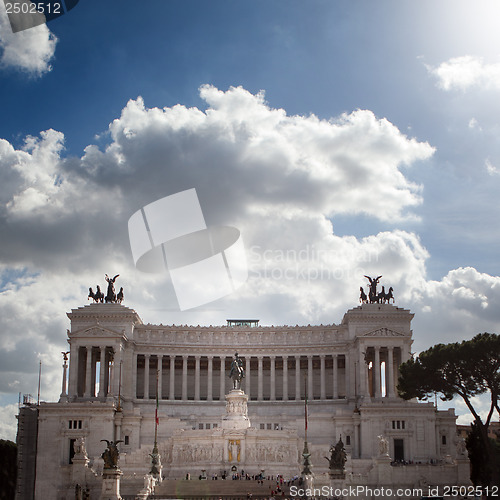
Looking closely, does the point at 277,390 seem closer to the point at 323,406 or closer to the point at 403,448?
the point at 323,406

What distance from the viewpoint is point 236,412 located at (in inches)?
3807

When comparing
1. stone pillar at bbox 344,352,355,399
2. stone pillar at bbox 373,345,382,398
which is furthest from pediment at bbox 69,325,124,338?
stone pillar at bbox 373,345,382,398

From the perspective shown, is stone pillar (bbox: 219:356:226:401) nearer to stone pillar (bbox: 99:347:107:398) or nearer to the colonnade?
the colonnade

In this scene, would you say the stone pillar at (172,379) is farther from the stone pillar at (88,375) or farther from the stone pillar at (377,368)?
the stone pillar at (377,368)

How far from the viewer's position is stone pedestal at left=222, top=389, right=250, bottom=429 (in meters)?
94.4

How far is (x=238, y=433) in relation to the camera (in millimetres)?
91438

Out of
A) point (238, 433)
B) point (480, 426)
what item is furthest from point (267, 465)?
point (480, 426)

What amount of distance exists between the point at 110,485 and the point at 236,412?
27.1 m

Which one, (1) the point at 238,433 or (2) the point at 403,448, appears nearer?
(1) the point at 238,433

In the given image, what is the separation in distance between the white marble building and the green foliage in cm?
417

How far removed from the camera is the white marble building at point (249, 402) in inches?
3570

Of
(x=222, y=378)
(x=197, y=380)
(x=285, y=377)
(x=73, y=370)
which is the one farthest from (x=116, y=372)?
(x=285, y=377)

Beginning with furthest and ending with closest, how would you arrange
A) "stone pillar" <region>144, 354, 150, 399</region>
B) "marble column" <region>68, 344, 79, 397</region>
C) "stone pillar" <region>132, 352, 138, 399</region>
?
1. "stone pillar" <region>144, 354, 150, 399</region>
2. "stone pillar" <region>132, 352, 138, 399</region>
3. "marble column" <region>68, 344, 79, 397</region>

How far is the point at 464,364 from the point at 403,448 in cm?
1895
